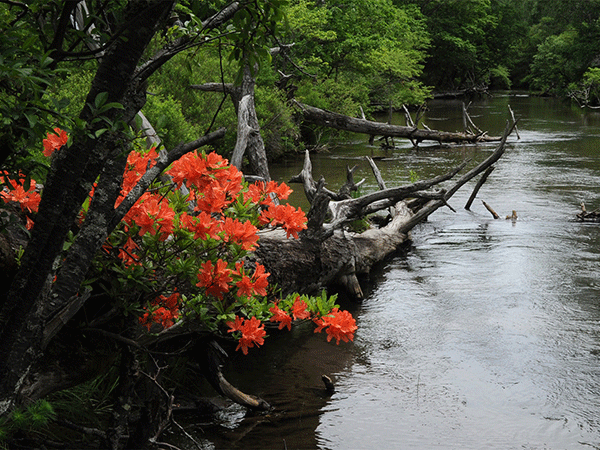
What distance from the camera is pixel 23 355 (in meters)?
2.86

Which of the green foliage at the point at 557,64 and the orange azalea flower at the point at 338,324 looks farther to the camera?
the green foliage at the point at 557,64

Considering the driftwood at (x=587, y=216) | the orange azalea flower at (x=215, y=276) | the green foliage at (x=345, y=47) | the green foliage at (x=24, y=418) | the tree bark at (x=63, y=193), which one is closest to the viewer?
the tree bark at (x=63, y=193)

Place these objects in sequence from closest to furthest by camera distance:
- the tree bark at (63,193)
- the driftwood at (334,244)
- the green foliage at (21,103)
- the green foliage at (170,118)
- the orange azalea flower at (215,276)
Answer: the green foliage at (21,103)
the tree bark at (63,193)
the orange azalea flower at (215,276)
the driftwood at (334,244)
the green foliage at (170,118)

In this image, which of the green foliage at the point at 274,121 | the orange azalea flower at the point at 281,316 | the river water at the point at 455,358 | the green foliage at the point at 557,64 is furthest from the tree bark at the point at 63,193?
the green foliage at the point at 557,64

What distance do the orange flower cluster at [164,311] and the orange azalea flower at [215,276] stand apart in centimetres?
30

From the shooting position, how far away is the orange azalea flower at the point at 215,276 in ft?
11.6

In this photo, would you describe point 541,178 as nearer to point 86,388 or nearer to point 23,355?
point 86,388

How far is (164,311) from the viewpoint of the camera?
3777 millimetres

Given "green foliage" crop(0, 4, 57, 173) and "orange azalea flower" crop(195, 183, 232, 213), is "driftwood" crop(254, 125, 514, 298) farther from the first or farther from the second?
"green foliage" crop(0, 4, 57, 173)

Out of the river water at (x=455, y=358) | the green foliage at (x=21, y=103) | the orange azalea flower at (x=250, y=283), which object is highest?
the green foliage at (x=21, y=103)

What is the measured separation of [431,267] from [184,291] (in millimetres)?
4956

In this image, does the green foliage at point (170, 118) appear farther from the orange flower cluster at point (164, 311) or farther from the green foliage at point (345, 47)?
the orange flower cluster at point (164, 311)

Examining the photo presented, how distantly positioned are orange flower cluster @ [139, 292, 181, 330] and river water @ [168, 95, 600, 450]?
2.96 ft

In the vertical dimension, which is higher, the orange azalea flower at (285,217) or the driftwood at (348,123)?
the orange azalea flower at (285,217)
